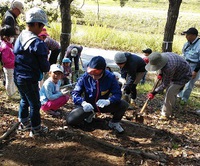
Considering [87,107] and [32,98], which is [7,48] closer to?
[32,98]

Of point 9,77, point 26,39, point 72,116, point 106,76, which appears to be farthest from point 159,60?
point 9,77

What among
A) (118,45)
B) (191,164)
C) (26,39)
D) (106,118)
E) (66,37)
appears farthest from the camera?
(118,45)

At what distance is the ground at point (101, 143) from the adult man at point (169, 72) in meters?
0.45

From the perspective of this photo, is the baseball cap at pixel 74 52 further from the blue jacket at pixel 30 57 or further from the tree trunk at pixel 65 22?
the blue jacket at pixel 30 57

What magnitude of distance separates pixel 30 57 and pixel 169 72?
7.98 feet

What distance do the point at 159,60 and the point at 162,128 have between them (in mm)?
1231

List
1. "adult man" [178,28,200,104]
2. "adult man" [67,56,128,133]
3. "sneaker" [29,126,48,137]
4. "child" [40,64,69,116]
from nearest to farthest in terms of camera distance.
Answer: "sneaker" [29,126,48,137]
"adult man" [67,56,128,133]
"child" [40,64,69,116]
"adult man" [178,28,200,104]

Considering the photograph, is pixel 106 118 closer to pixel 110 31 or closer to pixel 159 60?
pixel 159 60

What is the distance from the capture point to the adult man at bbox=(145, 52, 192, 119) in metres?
4.59

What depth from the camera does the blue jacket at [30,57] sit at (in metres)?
3.36

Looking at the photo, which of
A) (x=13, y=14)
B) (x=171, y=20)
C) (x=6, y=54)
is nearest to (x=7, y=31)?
(x=6, y=54)

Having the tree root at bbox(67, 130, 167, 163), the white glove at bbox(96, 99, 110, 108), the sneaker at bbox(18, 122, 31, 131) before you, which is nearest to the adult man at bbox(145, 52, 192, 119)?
the white glove at bbox(96, 99, 110, 108)

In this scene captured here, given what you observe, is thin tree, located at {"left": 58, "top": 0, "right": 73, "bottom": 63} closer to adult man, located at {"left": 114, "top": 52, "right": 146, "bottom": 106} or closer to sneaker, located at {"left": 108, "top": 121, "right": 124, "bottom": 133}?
adult man, located at {"left": 114, "top": 52, "right": 146, "bottom": 106}

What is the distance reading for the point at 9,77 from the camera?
5.12 meters
